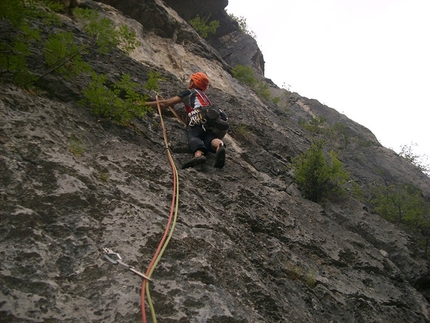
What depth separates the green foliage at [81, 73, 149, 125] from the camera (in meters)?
4.14

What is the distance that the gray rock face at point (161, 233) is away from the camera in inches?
95.4

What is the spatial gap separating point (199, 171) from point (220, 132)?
0.85 meters

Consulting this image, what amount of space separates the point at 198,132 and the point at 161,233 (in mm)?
2564

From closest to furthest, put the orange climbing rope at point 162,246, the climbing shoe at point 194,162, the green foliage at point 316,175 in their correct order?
1. the orange climbing rope at point 162,246
2. the climbing shoe at point 194,162
3. the green foliage at point 316,175

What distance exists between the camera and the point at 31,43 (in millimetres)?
4707

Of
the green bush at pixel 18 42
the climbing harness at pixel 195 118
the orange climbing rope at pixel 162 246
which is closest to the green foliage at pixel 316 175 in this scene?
the climbing harness at pixel 195 118

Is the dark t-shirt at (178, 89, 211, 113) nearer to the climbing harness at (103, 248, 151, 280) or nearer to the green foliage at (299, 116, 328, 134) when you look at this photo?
the climbing harness at (103, 248, 151, 280)

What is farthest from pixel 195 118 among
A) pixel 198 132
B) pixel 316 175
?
pixel 316 175

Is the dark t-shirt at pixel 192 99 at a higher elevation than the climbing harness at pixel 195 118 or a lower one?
higher

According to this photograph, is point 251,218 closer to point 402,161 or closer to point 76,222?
point 76,222

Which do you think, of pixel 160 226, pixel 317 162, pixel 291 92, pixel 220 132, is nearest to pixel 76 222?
pixel 160 226

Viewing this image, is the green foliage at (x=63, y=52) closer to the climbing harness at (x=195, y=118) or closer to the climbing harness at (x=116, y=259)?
the climbing harness at (x=195, y=118)

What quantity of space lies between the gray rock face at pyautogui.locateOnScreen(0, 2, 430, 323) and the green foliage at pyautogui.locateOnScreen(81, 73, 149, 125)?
17 cm

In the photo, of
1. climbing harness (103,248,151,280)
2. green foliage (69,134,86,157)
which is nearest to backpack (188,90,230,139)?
green foliage (69,134,86,157)
